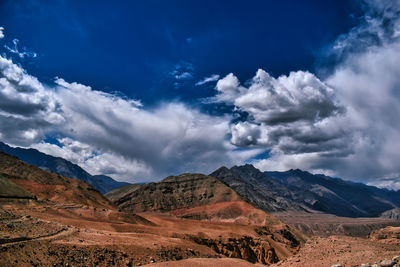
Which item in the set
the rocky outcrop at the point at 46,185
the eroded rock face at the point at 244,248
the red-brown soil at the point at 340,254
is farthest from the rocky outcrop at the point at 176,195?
the red-brown soil at the point at 340,254

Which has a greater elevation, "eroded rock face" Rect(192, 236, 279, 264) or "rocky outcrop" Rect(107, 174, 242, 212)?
"rocky outcrop" Rect(107, 174, 242, 212)

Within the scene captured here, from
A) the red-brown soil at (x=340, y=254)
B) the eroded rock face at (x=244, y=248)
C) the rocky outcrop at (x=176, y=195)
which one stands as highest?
the rocky outcrop at (x=176, y=195)

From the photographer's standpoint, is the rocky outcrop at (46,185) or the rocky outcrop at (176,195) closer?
the rocky outcrop at (46,185)

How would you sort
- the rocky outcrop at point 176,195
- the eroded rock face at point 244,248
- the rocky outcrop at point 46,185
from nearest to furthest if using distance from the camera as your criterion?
the eroded rock face at point 244,248 < the rocky outcrop at point 46,185 < the rocky outcrop at point 176,195

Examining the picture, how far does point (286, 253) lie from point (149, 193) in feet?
323

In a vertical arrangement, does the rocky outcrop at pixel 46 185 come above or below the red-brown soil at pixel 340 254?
above

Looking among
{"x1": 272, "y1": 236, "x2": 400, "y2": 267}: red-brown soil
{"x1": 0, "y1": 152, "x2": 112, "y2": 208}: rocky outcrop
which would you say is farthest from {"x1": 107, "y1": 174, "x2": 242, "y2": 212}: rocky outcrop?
{"x1": 272, "y1": 236, "x2": 400, "y2": 267}: red-brown soil

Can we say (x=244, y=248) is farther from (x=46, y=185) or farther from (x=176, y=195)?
(x=176, y=195)

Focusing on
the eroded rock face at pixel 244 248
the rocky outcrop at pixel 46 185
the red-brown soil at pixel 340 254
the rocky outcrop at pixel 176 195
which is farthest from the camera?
the rocky outcrop at pixel 176 195

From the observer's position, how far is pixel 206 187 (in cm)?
16200

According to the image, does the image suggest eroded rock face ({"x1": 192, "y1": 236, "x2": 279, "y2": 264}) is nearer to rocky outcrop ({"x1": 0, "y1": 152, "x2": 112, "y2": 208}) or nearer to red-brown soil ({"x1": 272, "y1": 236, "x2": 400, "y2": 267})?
red-brown soil ({"x1": 272, "y1": 236, "x2": 400, "y2": 267})

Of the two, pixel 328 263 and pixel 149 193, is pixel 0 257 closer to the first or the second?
pixel 328 263

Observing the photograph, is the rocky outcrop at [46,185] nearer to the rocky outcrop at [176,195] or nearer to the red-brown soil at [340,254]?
the rocky outcrop at [176,195]

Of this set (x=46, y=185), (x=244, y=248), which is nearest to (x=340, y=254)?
(x=244, y=248)
